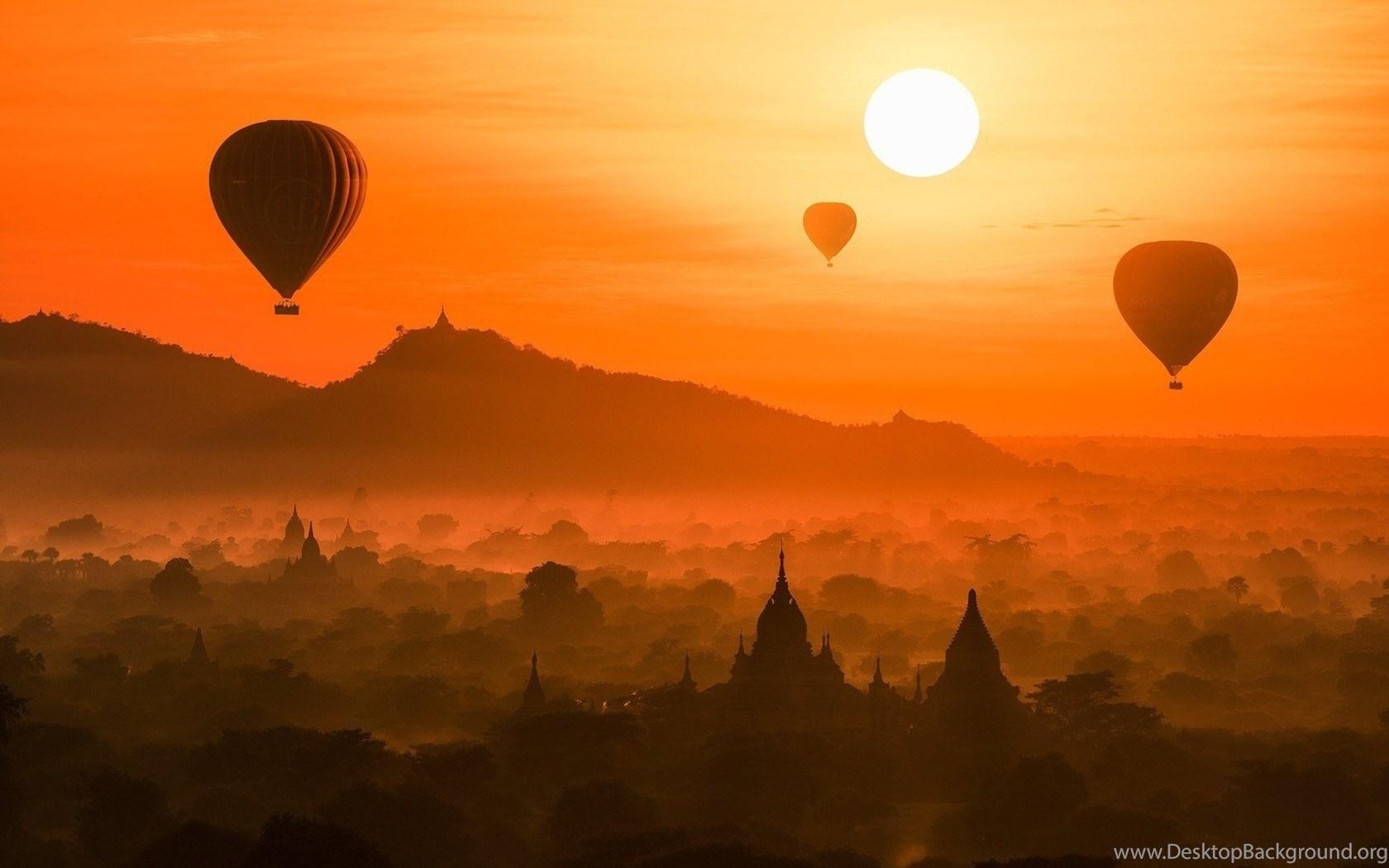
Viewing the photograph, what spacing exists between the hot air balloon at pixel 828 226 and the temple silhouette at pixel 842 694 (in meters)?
55.6

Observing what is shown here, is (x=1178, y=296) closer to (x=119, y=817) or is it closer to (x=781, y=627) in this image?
(x=781, y=627)

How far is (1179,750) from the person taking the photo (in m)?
80.4

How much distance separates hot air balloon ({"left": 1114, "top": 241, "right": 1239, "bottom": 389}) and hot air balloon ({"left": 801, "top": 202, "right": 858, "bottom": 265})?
72.1 feet

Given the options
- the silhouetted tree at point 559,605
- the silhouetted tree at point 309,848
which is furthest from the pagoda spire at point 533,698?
the silhouetted tree at point 559,605

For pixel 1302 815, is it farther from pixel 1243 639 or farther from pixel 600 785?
pixel 1243 639

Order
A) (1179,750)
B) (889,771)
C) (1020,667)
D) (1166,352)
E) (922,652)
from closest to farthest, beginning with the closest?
(889,771), (1179,750), (1166,352), (1020,667), (922,652)

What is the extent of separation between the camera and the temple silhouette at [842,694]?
75562 millimetres

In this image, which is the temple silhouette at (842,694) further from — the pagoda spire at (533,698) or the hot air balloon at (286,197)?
the hot air balloon at (286,197)

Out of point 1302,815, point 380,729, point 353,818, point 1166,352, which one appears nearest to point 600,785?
point 353,818

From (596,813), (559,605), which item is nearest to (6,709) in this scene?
(596,813)

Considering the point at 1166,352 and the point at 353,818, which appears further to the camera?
the point at 1166,352

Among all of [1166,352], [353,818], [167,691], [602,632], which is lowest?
[353,818]

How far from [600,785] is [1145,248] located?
56711 millimetres

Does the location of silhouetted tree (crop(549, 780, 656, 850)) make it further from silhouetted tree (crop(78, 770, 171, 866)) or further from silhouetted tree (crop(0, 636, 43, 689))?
silhouetted tree (crop(0, 636, 43, 689))
